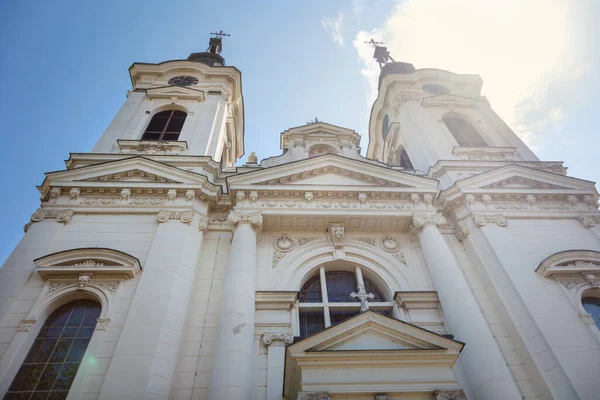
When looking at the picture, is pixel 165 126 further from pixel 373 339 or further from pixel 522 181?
pixel 522 181

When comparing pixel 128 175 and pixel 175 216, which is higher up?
pixel 128 175

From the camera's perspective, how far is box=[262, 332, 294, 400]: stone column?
896cm

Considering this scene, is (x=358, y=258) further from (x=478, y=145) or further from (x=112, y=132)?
(x=112, y=132)

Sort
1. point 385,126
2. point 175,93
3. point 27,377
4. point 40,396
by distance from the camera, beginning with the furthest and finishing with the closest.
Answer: point 385,126 → point 175,93 → point 27,377 → point 40,396

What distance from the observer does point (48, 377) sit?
882 centimetres

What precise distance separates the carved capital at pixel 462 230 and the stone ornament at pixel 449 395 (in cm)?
642

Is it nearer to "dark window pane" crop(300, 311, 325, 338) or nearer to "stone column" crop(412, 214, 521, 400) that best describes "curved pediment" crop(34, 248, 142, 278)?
"dark window pane" crop(300, 311, 325, 338)

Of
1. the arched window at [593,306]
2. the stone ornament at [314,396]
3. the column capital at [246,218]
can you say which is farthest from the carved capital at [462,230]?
the stone ornament at [314,396]

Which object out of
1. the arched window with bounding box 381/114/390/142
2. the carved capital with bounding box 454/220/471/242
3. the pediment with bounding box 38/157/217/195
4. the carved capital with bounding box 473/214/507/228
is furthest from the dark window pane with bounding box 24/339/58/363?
the arched window with bounding box 381/114/390/142

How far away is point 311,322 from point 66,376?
19.7 ft

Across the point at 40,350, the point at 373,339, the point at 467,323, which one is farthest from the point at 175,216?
the point at 467,323

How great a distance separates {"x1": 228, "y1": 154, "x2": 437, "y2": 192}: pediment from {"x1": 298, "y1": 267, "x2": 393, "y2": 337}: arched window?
3.12 metres

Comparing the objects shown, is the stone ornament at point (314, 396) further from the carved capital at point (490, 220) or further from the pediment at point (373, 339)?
the carved capital at point (490, 220)

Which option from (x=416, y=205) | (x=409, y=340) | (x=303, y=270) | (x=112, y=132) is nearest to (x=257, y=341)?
(x=303, y=270)
